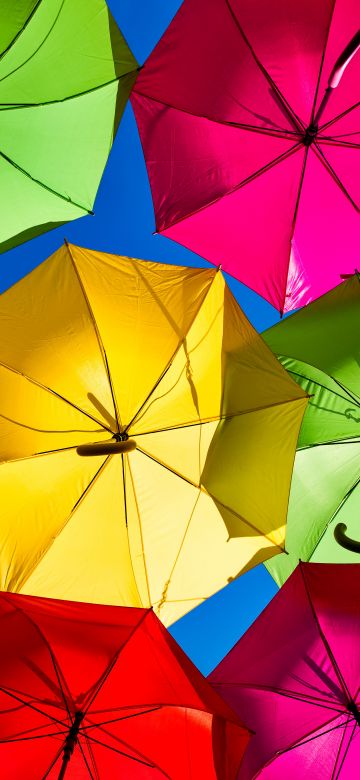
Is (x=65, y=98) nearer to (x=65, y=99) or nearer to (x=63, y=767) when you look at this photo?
(x=65, y=99)

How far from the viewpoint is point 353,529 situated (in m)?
5.54

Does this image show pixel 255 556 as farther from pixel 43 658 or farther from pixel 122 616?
pixel 43 658

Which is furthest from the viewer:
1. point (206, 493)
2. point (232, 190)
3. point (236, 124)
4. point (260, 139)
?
point (232, 190)

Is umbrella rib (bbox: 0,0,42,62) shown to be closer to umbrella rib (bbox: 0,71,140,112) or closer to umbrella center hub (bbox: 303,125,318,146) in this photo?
umbrella rib (bbox: 0,71,140,112)

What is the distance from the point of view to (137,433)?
470 centimetres

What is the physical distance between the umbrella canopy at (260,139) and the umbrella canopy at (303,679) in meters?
3.14

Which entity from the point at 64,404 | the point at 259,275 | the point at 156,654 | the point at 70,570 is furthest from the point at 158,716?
the point at 259,275

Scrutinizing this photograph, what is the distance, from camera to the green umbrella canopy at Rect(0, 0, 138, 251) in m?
5.23

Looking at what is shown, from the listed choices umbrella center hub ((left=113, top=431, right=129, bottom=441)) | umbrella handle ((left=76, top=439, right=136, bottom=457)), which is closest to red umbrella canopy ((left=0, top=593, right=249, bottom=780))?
umbrella handle ((left=76, top=439, right=136, bottom=457))

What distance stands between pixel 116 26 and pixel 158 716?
5.58m

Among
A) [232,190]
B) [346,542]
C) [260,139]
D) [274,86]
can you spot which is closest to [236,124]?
[260,139]

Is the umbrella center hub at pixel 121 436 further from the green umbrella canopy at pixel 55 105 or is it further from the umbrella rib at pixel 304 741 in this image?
the umbrella rib at pixel 304 741

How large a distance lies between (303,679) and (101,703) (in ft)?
5.17

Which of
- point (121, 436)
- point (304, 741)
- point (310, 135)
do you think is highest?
point (310, 135)
